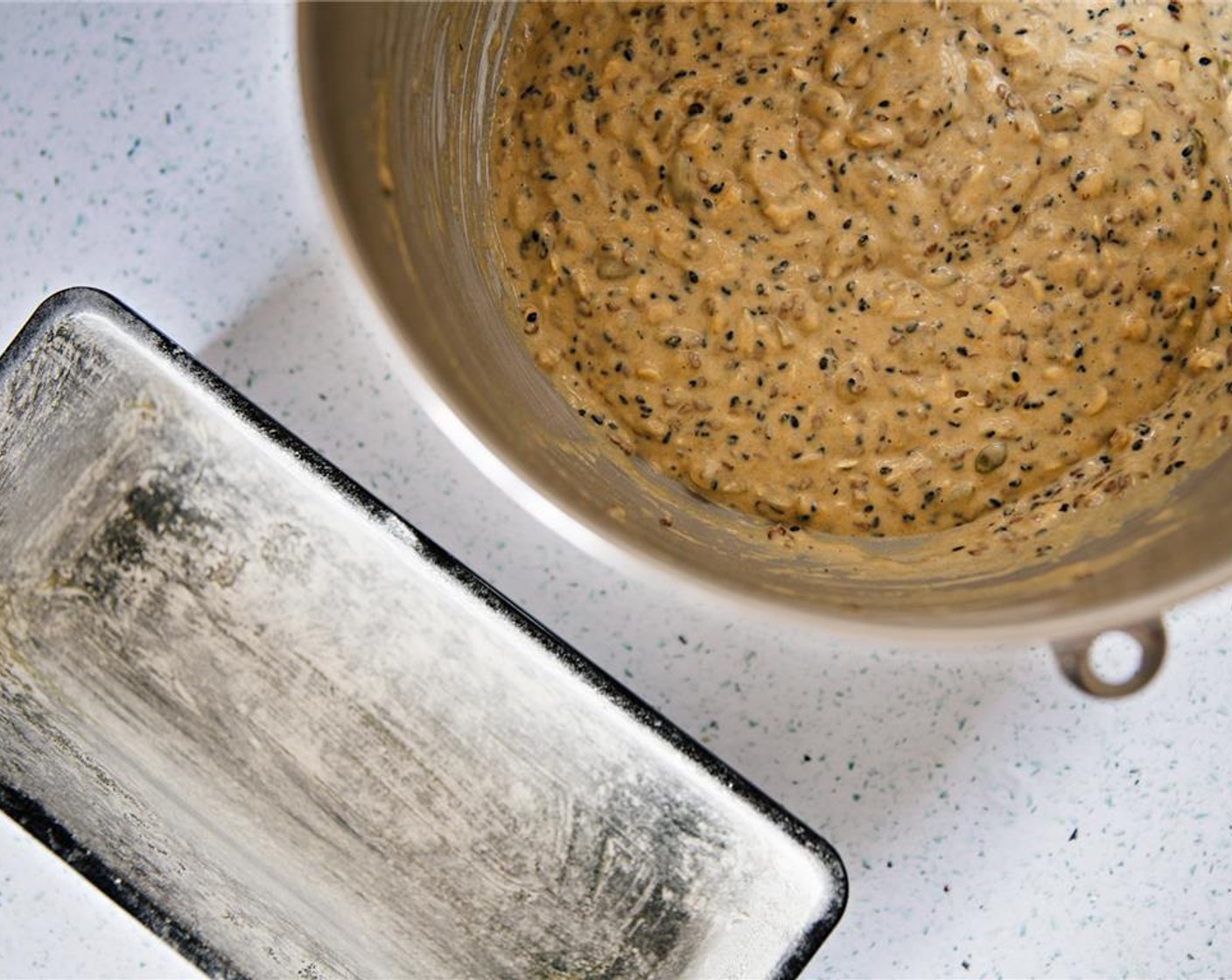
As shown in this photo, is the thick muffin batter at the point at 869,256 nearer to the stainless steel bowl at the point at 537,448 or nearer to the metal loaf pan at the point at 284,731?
the stainless steel bowl at the point at 537,448

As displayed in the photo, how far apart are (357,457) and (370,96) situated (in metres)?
0.34

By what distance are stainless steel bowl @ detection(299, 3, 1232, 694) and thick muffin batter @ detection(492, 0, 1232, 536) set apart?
32 mm

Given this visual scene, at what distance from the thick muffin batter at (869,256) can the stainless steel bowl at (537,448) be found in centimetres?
3

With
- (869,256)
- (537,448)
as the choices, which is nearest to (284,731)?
(537,448)

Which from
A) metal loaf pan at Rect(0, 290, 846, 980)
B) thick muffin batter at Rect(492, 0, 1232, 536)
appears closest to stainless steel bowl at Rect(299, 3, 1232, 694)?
thick muffin batter at Rect(492, 0, 1232, 536)

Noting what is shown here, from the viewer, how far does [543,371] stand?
0.86 metres

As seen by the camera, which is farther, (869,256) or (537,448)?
(869,256)

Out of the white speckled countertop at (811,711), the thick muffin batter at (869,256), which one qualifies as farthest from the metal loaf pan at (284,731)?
the thick muffin batter at (869,256)

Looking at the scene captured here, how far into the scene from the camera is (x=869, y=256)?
0.85m

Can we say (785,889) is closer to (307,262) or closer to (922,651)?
(922,651)

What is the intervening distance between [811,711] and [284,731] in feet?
1.30

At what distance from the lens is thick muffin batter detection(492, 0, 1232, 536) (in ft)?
2.79

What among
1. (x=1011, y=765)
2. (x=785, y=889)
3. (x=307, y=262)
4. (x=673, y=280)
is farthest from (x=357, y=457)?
(x=1011, y=765)

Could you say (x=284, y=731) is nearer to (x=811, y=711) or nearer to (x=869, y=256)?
(x=811, y=711)
